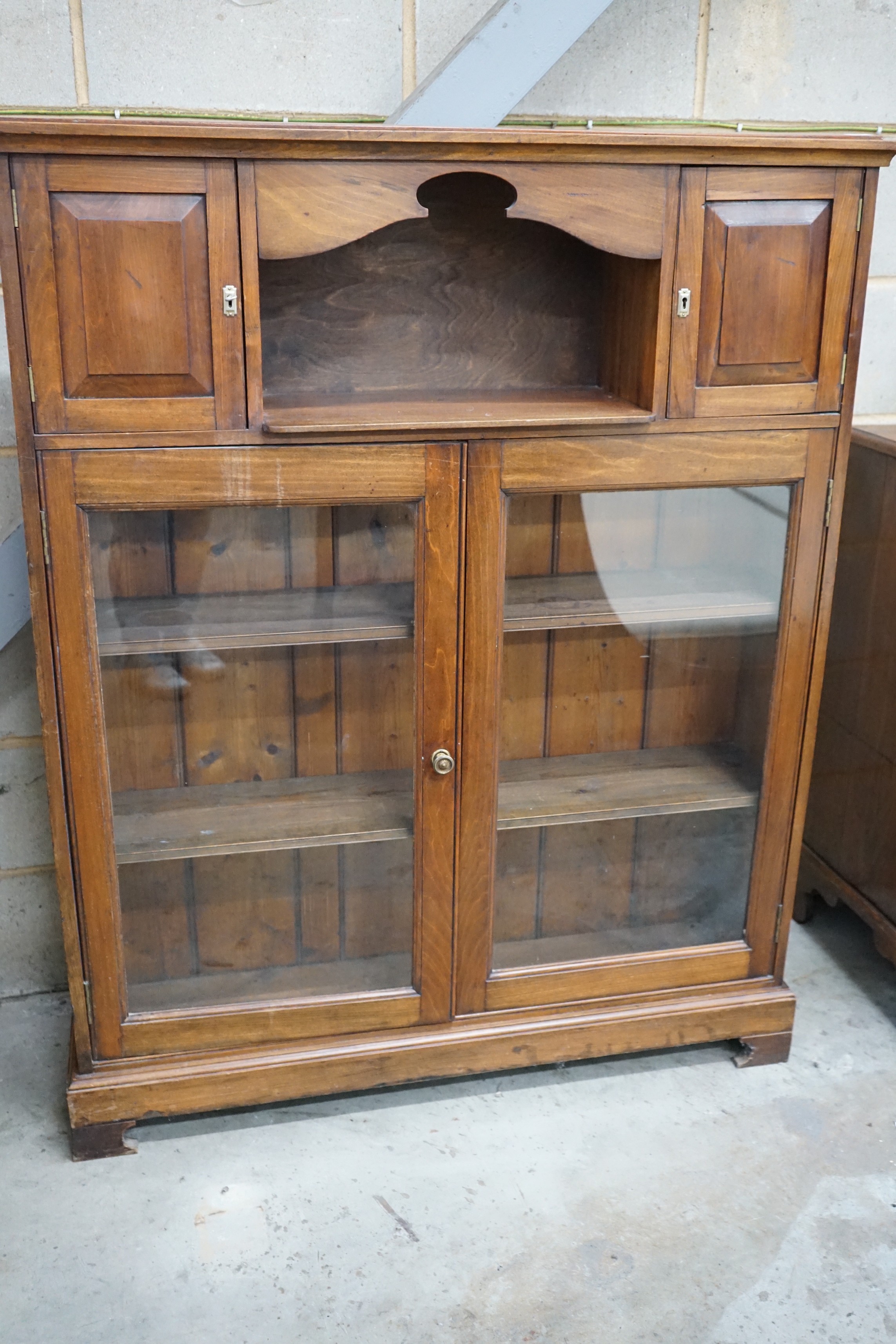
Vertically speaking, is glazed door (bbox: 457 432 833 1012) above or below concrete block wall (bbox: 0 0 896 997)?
below

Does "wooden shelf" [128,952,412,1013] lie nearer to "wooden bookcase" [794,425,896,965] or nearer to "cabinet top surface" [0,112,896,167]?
"wooden bookcase" [794,425,896,965]

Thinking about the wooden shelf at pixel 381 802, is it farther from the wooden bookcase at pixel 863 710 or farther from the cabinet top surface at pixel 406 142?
the cabinet top surface at pixel 406 142

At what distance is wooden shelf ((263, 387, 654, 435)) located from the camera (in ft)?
5.48

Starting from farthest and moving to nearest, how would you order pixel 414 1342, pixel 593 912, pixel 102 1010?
pixel 593 912, pixel 102 1010, pixel 414 1342

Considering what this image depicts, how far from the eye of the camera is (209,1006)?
194 centimetres

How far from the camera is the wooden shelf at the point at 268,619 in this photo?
1.77m

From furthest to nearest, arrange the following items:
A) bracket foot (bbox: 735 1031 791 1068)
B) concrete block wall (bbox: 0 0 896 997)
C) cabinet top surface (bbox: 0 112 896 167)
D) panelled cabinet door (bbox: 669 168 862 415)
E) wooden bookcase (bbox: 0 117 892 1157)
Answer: bracket foot (bbox: 735 1031 791 1068), concrete block wall (bbox: 0 0 896 997), panelled cabinet door (bbox: 669 168 862 415), wooden bookcase (bbox: 0 117 892 1157), cabinet top surface (bbox: 0 112 896 167)

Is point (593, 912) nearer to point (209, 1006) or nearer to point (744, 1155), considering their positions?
point (744, 1155)

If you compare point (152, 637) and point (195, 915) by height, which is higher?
point (152, 637)

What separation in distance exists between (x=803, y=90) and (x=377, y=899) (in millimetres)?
1695

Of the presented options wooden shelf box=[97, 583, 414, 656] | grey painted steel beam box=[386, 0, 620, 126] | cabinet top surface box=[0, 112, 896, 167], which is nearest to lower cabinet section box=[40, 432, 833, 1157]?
wooden shelf box=[97, 583, 414, 656]

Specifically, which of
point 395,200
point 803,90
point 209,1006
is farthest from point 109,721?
point 803,90

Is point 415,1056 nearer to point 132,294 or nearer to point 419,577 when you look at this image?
point 419,577

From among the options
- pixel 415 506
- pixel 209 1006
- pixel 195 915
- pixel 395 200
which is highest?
pixel 395 200
